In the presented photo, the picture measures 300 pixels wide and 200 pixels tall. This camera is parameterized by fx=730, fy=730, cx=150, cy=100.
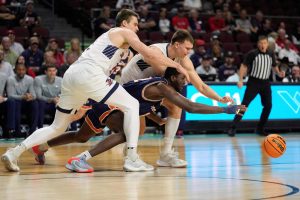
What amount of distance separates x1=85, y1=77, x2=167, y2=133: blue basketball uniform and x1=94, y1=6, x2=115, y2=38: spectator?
999cm

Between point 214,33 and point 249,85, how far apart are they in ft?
18.1

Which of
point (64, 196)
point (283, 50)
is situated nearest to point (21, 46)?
point (283, 50)

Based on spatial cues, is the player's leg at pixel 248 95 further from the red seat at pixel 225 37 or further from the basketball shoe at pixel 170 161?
the basketball shoe at pixel 170 161

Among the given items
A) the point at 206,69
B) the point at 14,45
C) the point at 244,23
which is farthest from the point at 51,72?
the point at 244,23

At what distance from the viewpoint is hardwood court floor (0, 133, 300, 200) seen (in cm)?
576

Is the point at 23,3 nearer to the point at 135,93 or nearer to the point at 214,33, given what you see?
the point at 214,33

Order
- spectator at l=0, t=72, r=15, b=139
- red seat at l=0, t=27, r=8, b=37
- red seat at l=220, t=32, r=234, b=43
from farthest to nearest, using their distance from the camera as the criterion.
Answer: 1. red seat at l=220, t=32, r=234, b=43
2. red seat at l=0, t=27, r=8, b=37
3. spectator at l=0, t=72, r=15, b=139

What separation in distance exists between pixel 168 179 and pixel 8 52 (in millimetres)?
9478

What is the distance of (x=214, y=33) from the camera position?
788 inches

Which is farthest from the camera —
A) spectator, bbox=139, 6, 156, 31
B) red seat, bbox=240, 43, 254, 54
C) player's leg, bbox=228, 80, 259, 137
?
red seat, bbox=240, 43, 254, 54

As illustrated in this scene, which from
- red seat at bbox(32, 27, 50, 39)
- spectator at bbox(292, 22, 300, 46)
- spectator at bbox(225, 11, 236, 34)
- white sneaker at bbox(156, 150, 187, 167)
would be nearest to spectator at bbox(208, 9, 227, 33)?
spectator at bbox(225, 11, 236, 34)

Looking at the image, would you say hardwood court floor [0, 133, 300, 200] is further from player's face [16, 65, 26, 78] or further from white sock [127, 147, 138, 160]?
player's face [16, 65, 26, 78]

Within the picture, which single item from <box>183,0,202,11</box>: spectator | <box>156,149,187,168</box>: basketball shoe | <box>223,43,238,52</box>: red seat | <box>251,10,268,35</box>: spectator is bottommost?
<box>156,149,187,168</box>: basketball shoe

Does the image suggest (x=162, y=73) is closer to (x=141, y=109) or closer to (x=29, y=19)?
(x=141, y=109)
